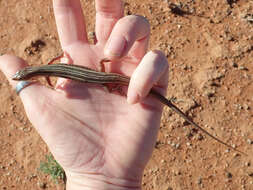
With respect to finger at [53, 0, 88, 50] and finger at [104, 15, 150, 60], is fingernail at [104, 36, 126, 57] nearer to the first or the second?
finger at [104, 15, 150, 60]

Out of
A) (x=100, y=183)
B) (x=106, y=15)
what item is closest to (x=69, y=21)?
A: (x=106, y=15)

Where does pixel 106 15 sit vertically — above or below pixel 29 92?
above

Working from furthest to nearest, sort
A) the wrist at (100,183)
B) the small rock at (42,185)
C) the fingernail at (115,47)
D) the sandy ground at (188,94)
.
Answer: the small rock at (42,185) < the sandy ground at (188,94) < the wrist at (100,183) < the fingernail at (115,47)

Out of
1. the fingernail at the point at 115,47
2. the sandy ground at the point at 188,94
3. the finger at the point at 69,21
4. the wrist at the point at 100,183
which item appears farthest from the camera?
the sandy ground at the point at 188,94

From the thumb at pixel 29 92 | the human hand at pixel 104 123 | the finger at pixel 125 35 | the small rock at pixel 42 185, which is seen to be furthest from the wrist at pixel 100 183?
the small rock at pixel 42 185

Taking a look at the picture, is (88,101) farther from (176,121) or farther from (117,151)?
(176,121)

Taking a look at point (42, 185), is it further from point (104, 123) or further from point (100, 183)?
point (104, 123)

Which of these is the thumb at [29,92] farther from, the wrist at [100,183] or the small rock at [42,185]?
the small rock at [42,185]

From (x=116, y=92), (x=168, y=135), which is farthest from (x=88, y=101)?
(x=168, y=135)
